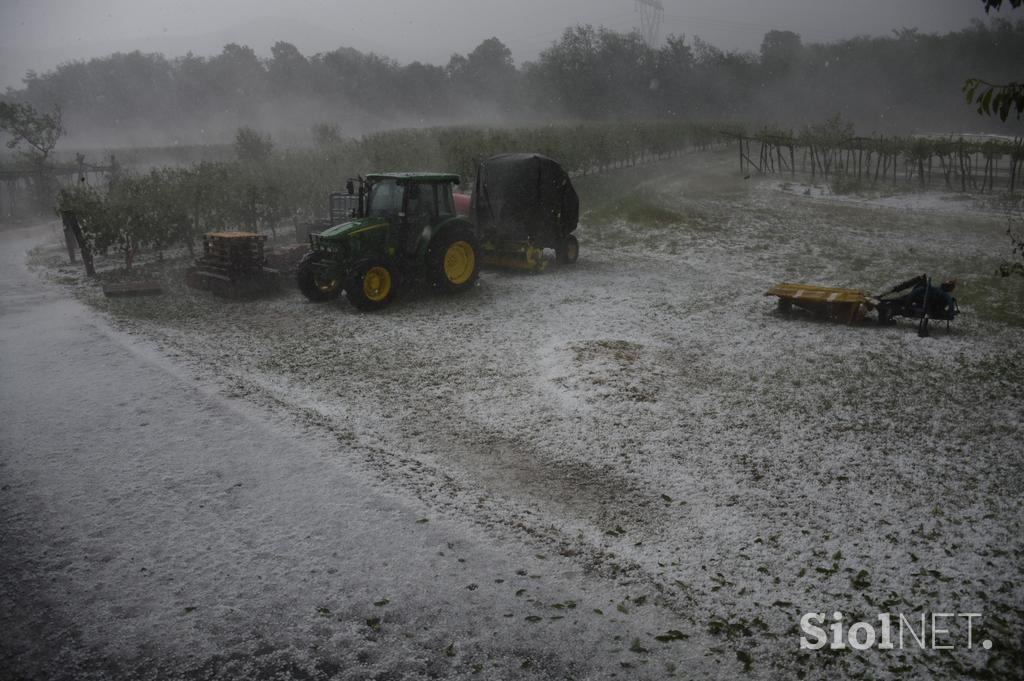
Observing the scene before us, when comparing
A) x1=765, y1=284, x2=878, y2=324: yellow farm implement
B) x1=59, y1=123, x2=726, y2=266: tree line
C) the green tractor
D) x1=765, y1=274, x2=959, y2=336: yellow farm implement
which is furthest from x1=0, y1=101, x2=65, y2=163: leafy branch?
x1=765, y1=274, x2=959, y2=336: yellow farm implement

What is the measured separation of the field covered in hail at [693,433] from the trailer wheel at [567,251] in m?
1.39

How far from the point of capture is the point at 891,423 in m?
6.95

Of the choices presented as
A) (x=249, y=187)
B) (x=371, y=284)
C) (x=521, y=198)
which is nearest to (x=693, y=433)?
(x=371, y=284)

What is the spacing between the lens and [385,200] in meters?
11.8

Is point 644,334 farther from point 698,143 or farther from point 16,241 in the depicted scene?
point 698,143

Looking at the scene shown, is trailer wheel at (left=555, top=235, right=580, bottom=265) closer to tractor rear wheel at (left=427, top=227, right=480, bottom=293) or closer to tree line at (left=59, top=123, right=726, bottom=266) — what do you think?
tractor rear wheel at (left=427, top=227, right=480, bottom=293)

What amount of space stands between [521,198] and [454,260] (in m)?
2.73

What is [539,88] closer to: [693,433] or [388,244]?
[388,244]

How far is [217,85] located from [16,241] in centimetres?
6265

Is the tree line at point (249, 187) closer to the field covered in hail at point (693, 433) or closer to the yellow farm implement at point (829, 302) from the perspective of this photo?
the field covered in hail at point (693, 433)

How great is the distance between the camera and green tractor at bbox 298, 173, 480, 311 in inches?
439

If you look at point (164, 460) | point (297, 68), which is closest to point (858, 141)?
point (164, 460)

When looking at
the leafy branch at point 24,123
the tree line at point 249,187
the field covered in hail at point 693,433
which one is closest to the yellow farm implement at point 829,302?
the field covered in hail at point 693,433

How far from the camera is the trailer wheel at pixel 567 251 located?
49.5ft
